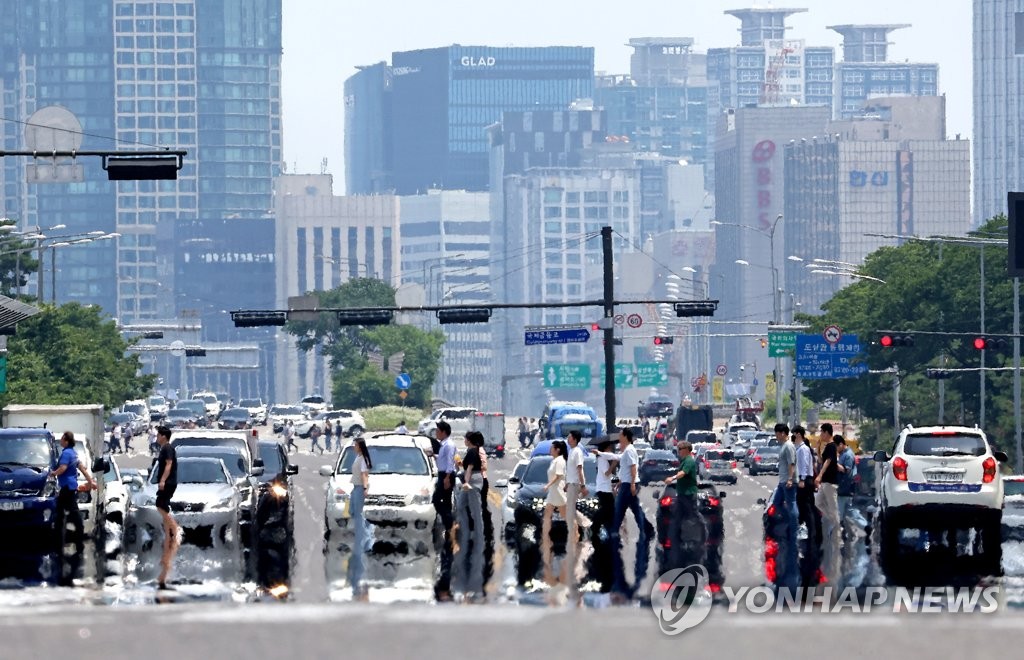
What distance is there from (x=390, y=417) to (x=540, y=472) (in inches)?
3607

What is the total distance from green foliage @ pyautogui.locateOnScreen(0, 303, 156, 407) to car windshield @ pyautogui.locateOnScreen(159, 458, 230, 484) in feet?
148

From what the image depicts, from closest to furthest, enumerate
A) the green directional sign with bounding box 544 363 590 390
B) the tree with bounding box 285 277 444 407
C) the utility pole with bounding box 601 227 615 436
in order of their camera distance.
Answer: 1. the utility pole with bounding box 601 227 615 436
2. the tree with bounding box 285 277 444 407
3. the green directional sign with bounding box 544 363 590 390

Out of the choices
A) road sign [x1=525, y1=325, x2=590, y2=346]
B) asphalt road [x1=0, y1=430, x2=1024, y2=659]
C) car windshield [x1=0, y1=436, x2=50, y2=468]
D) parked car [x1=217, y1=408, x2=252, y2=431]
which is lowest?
parked car [x1=217, y1=408, x2=252, y2=431]

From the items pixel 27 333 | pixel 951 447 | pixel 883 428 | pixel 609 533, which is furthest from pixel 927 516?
pixel 883 428

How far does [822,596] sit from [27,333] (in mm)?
67775

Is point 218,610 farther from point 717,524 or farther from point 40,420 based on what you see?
point 40,420

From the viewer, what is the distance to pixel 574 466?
100 feet

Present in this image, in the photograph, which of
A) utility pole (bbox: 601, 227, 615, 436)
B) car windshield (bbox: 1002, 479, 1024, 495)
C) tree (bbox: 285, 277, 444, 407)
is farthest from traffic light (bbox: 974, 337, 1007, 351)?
tree (bbox: 285, 277, 444, 407)

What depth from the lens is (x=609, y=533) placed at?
1229 inches

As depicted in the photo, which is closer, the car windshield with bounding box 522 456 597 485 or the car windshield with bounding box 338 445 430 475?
the car windshield with bounding box 522 456 597 485

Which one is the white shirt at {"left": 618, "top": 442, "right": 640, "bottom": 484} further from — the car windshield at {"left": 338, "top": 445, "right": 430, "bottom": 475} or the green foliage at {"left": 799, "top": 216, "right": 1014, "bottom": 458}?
the green foliage at {"left": 799, "top": 216, "right": 1014, "bottom": 458}

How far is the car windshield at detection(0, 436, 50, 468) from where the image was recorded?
32062mm

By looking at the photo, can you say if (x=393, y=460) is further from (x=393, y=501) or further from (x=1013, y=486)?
(x=1013, y=486)

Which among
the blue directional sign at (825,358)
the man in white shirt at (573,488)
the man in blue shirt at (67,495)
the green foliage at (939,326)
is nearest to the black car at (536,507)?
the man in white shirt at (573,488)
